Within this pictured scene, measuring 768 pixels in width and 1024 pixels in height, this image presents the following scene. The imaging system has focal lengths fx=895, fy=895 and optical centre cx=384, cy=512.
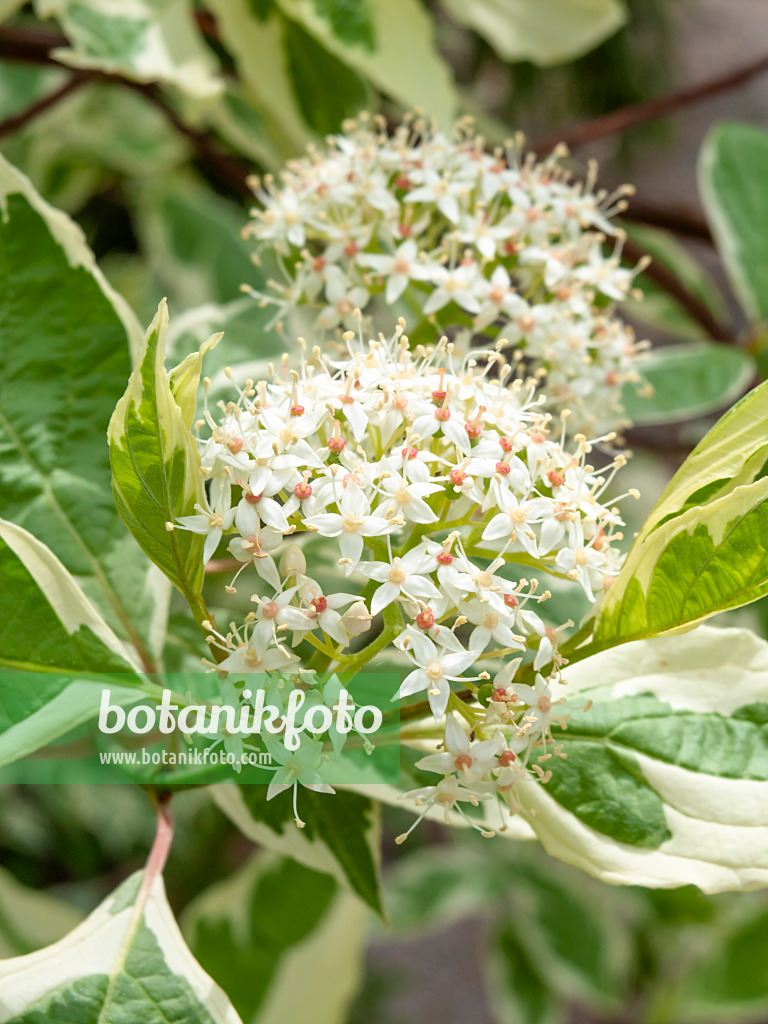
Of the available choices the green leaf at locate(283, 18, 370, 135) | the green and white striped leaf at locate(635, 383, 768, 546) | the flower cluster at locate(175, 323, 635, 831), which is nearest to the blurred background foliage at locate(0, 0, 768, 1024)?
the green leaf at locate(283, 18, 370, 135)

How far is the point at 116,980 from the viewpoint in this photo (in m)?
0.44

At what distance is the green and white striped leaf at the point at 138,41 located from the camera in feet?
2.24

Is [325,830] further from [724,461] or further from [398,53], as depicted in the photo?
[398,53]

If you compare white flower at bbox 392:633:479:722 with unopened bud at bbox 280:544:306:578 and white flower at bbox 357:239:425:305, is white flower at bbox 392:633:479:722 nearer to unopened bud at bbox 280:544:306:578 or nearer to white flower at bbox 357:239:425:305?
unopened bud at bbox 280:544:306:578

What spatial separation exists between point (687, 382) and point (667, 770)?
1.47 ft

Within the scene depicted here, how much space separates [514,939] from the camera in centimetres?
154

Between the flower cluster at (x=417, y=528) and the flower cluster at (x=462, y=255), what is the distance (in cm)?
12

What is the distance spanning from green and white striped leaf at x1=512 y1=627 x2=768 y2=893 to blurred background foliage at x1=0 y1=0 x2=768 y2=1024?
0.82ft

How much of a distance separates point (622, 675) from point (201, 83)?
0.57m

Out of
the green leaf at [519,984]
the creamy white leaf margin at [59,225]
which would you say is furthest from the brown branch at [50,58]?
the green leaf at [519,984]

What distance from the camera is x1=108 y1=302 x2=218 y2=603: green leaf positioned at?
36 cm

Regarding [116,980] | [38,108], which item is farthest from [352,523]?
[38,108]

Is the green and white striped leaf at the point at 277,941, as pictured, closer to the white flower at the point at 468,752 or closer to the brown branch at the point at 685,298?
the white flower at the point at 468,752

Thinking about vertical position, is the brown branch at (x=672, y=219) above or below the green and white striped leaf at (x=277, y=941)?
above
